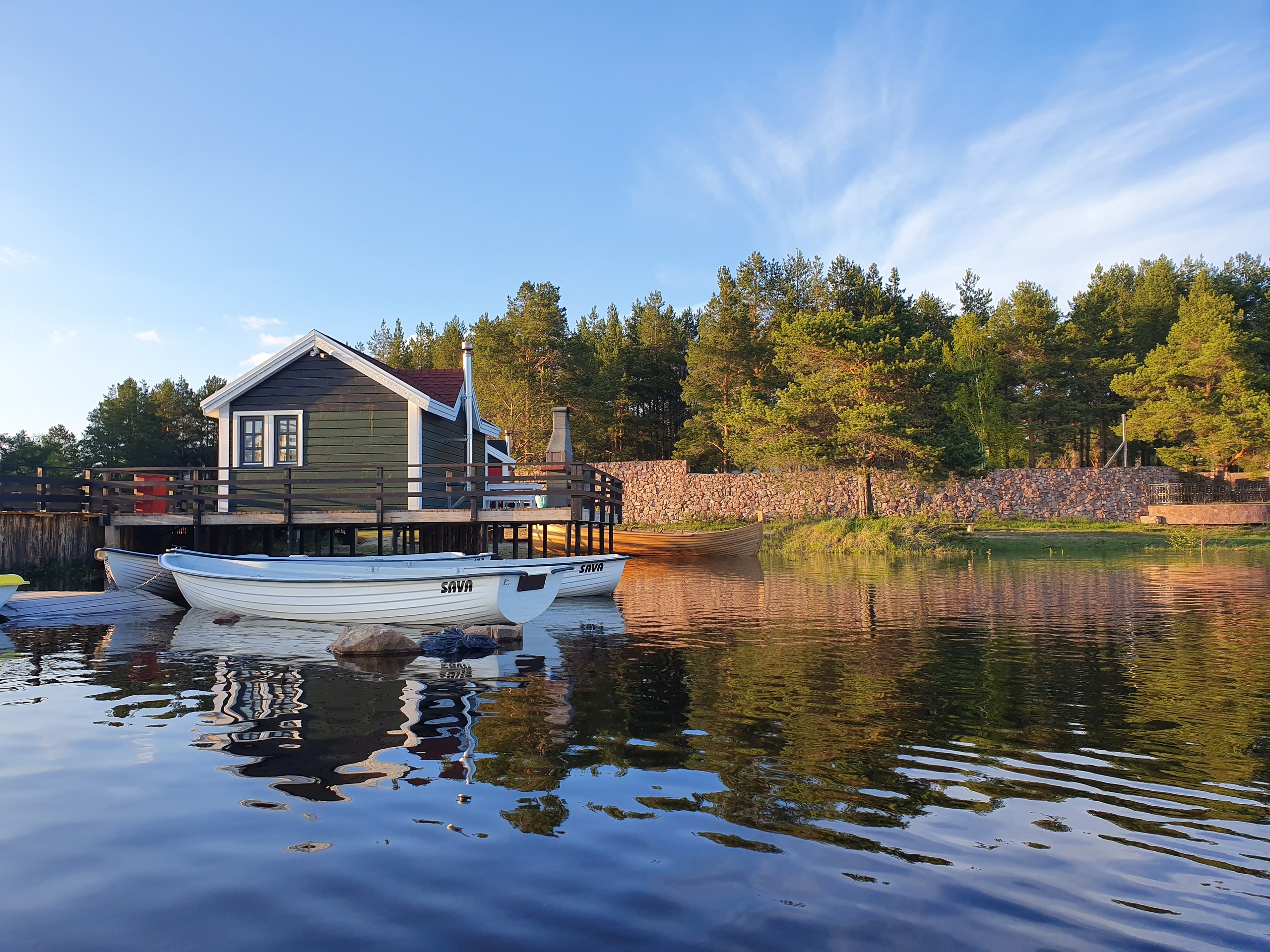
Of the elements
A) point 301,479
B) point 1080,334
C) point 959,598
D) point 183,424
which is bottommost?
point 959,598

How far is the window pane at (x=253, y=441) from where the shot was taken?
20578 mm

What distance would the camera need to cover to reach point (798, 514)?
4284 centimetres

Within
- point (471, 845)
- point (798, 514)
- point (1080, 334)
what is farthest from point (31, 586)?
point (1080, 334)

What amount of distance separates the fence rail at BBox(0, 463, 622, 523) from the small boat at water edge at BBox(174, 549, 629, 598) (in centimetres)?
129

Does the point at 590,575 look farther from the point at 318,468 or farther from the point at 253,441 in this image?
the point at 253,441

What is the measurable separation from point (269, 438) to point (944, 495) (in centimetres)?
3460

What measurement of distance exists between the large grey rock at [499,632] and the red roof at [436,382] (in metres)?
10.1

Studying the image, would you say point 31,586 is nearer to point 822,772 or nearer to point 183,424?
point 822,772

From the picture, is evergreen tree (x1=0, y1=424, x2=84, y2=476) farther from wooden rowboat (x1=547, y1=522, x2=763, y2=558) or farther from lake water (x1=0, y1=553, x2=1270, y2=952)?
lake water (x1=0, y1=553, x2=1270, y2=952)

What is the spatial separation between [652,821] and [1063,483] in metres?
45.0

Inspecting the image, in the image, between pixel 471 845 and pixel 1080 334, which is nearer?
pixel 471 845

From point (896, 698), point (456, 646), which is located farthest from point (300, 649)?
point (896, 698)

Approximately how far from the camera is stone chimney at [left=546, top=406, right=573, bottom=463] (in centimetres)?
1980

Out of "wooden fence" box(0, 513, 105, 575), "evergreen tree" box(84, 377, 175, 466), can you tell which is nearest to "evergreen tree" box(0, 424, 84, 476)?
"evergreen tree" box(84, 377, 175, 466)
